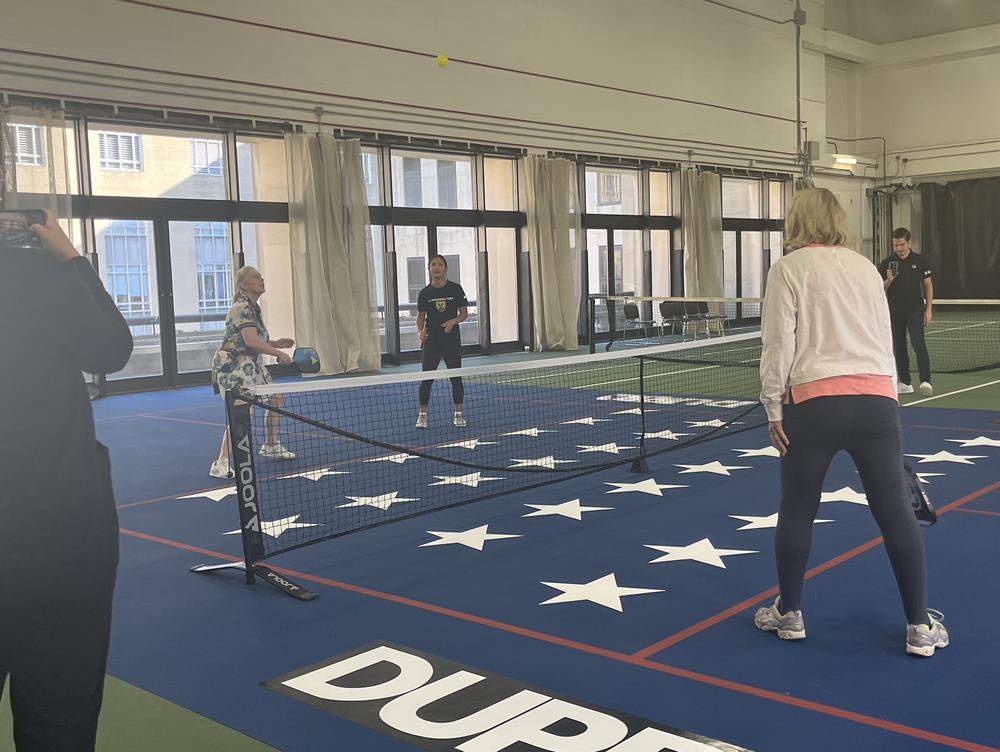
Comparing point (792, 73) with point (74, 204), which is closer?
point (74, 204)

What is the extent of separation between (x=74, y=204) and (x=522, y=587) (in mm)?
10538

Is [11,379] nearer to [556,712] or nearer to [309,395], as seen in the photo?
[556,712]

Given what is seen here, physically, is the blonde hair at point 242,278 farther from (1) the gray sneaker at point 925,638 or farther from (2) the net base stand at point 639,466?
(1) the gray sneaker at point 925,638

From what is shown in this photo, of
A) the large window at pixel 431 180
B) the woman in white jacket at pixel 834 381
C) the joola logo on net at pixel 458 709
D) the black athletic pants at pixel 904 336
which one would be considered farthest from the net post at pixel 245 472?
the large window at pixel 431 180

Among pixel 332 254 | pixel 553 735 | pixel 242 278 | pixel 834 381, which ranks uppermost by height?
pixel 332 254

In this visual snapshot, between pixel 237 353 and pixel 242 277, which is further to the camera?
pixel 242 277

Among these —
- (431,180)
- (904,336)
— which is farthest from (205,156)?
(904,336)

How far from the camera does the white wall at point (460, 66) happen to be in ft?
43.1

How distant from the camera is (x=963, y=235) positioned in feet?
93.5

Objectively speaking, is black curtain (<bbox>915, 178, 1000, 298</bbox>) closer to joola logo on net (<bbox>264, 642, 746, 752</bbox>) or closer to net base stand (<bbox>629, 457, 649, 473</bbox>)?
net base stand (<bbox>629, 457, 649, 473</bbox>)

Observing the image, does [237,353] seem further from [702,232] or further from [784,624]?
[702,232]

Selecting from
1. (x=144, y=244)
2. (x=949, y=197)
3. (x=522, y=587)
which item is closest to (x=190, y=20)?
(x=144, y=244)

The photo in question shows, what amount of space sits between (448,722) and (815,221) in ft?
7.49

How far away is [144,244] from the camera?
1444 centimetres
